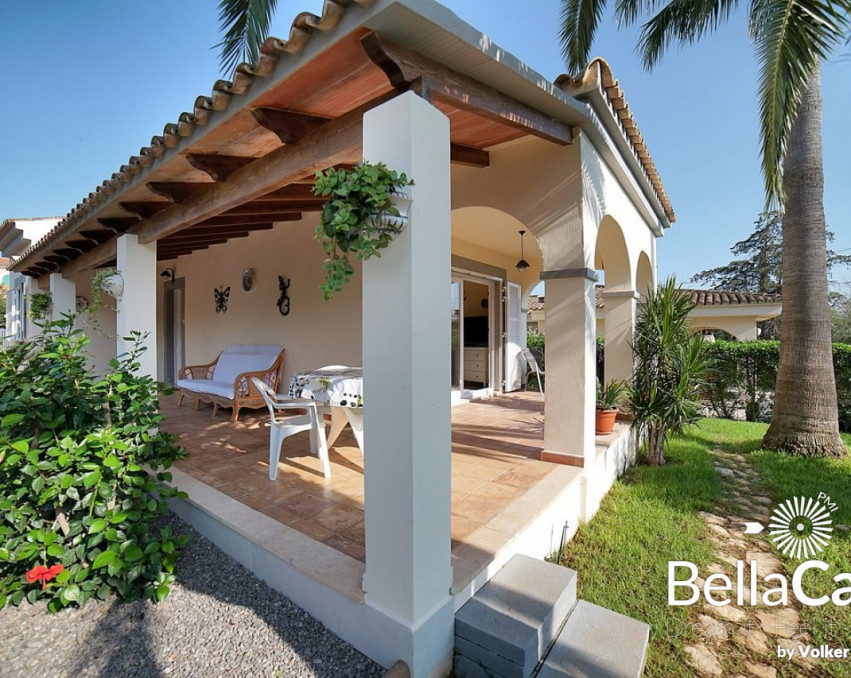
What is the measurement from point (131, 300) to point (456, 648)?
436 cm

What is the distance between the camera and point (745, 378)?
336 inches

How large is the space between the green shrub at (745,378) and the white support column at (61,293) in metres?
11.4

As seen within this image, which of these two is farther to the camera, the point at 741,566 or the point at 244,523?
the point at 741,566

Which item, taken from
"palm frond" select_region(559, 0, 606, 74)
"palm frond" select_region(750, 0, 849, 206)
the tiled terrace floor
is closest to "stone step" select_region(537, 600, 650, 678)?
the tiled terrace floor

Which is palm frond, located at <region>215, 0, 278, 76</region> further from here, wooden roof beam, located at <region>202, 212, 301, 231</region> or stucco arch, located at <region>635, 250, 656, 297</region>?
stucco arch, located at <region>635, 250, 656, 297</region>

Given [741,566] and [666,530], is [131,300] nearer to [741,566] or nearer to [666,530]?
[666,530]

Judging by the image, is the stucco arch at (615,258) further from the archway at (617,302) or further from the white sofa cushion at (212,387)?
the white sofa cushion at (212,387)

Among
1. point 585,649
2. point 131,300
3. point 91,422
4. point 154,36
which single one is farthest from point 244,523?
point 154,36

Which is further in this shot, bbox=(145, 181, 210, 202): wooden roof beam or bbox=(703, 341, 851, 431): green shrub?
bbox=(703, 341, 851, 431): green shrub

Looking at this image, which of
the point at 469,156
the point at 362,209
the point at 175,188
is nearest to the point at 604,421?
the point at 469,156

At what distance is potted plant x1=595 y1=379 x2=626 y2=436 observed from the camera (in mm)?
4613

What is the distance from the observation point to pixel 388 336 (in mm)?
1834

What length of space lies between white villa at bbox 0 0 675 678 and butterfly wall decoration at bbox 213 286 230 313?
93cm

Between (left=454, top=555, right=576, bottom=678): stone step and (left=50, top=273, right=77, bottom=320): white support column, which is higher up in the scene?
(left=50, top=273, right=77, bottom=320): white support column
